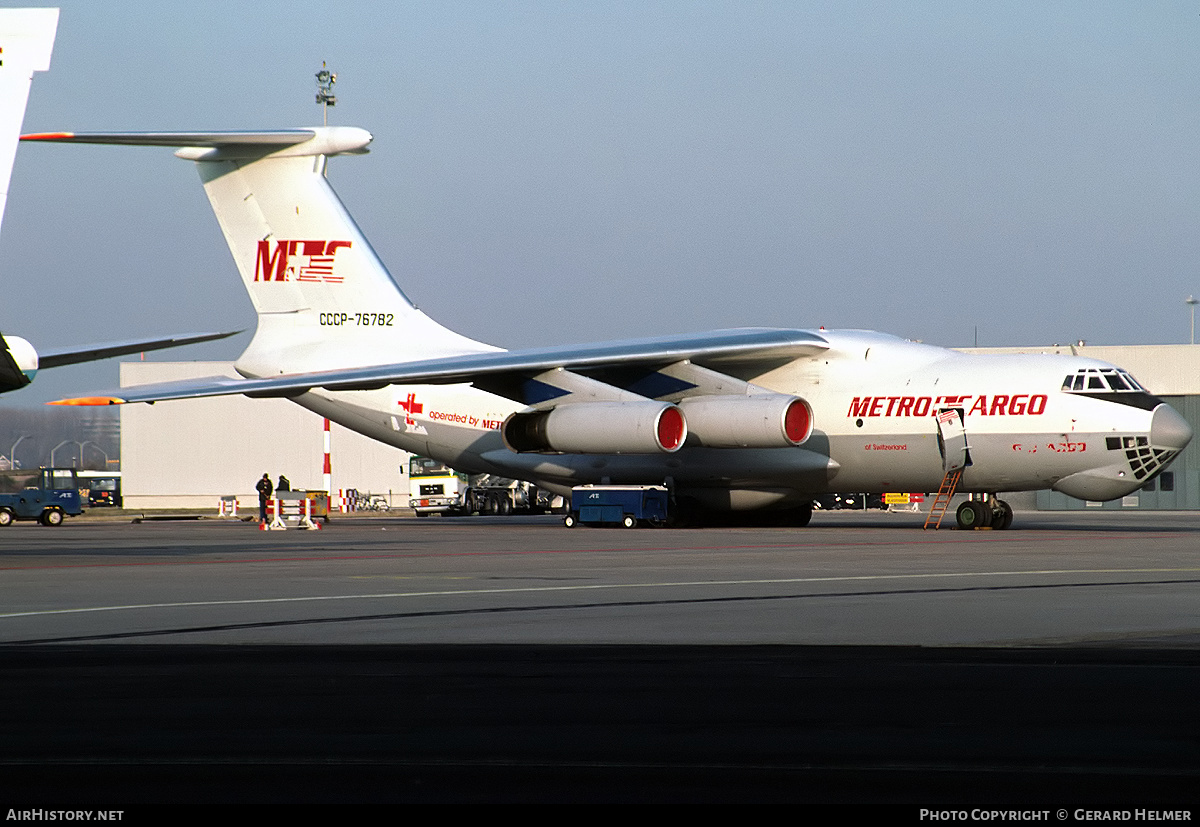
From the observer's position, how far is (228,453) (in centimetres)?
6288

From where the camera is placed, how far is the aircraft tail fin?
855 cm

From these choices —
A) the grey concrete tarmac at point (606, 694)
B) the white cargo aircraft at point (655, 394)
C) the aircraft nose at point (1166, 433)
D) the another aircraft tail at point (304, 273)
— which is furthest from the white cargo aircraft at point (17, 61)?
the another aircraft tail at point (304, 273)

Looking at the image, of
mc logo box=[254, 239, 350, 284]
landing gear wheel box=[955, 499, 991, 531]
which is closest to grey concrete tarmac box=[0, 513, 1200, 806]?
landing gear wheel box=[955, 499, 991, 531]

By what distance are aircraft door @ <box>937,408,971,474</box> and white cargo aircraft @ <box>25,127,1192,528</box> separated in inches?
1.4

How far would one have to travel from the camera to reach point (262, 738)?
4637 mm

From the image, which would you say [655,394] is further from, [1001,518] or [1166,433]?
[1166,433]

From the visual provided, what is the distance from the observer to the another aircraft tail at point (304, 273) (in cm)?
2997

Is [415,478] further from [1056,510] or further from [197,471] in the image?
[1056,510]

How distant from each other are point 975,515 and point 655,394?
6.49m

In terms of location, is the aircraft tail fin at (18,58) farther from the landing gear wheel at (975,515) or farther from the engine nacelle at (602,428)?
the landing gear wheel at (975,515)

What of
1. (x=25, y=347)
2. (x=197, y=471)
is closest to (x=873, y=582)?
(x=25, y=347)

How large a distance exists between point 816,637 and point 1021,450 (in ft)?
59.1

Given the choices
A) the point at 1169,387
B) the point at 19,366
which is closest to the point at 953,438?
the point at 19,366

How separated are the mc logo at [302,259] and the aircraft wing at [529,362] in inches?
164
